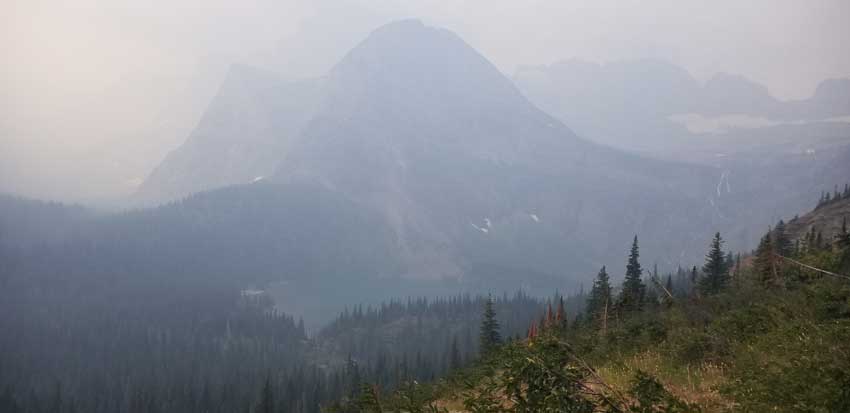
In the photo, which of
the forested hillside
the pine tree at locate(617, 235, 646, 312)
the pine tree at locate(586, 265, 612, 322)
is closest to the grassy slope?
the forested hillside

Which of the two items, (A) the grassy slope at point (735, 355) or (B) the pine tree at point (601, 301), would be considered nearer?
(A) the grassy slope at point (735, 355)

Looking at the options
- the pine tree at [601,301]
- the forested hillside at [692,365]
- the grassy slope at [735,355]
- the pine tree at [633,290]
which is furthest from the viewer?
the pine tree at [601,301]

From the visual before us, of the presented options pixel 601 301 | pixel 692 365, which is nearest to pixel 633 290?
pixel 601 301

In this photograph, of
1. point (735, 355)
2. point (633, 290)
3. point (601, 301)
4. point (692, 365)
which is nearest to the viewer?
point (735, 355)

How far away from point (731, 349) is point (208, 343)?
196 m

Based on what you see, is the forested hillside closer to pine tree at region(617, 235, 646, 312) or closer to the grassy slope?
the grassy slope

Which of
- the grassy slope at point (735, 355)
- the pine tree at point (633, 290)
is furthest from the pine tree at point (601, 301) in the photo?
the grassy slope at point (735, 355)

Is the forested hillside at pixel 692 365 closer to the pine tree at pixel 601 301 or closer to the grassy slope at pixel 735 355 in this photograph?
the grassy slope at pixel 735 355

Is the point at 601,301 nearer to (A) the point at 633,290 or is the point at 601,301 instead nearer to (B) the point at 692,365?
(A) the point at 633,290

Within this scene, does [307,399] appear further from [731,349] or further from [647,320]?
[731,349]

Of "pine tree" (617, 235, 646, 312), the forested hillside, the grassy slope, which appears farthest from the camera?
"pine tree" (617, 235, 646, 312)

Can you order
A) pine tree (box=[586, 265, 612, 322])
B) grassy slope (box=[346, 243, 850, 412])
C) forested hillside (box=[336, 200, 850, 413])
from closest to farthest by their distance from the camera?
forested hillside (box=[336, 200, 850, 413]) < grassy slope (box=[346, 243, 850, 412]) < pine tree (box=[586, 265, 612, 322])

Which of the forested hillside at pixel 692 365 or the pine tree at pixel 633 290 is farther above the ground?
the forested hillside at pixel 692 365

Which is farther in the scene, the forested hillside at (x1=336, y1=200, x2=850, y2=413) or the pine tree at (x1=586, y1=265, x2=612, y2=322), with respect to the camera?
the pine tree at (x1=586, y1=265, x2=612, y2=322)
